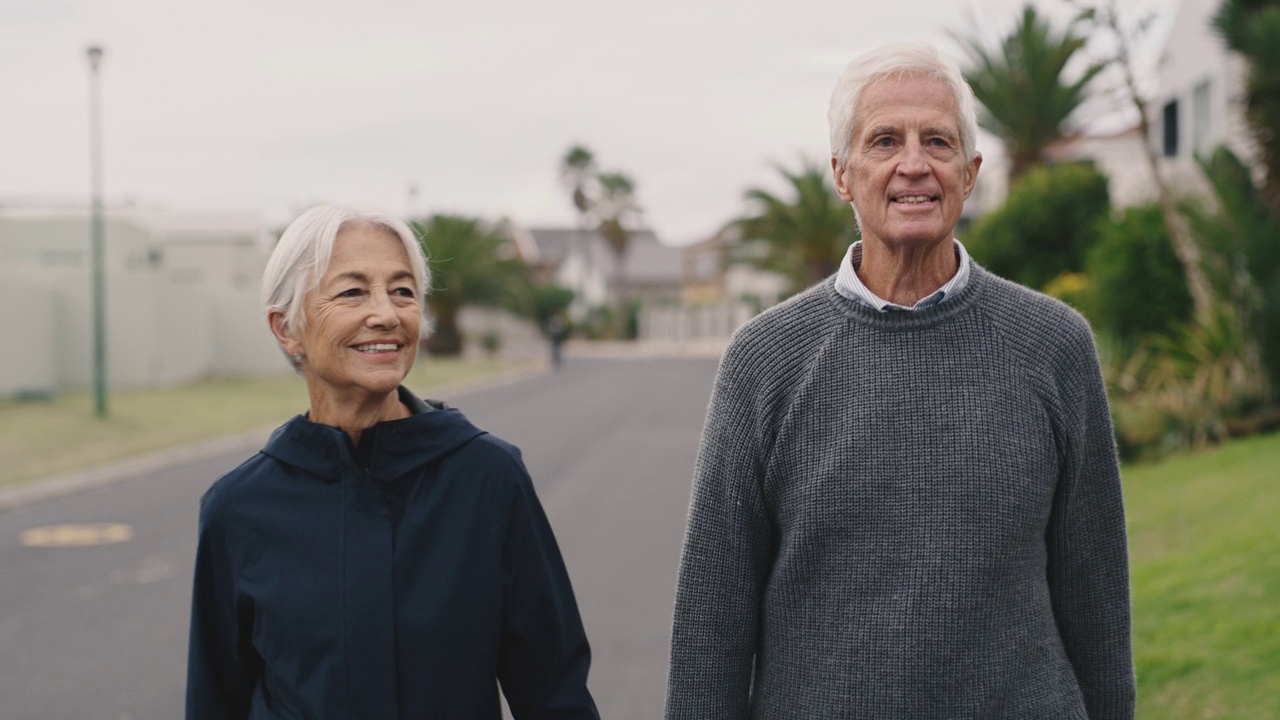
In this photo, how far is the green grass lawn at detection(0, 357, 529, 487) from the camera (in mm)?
17109

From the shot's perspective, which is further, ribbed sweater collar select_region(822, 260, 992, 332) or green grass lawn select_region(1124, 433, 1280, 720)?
green grass lawn select_region(1124, 433, 1280, 720)

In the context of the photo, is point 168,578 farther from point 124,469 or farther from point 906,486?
point 906,486

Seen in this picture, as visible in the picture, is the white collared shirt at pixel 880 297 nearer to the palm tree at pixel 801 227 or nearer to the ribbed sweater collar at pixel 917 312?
the ribbed sweater collar at pixel 917 312

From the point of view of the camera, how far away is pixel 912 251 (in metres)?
2.49

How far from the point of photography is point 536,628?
2.55 meters

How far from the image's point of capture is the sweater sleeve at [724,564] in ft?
8.18

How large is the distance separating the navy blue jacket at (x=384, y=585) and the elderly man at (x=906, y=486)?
0.30m

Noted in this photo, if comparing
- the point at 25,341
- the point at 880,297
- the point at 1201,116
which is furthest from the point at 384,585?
the point at 25,341

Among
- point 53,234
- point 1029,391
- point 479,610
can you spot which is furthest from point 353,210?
point 53,234

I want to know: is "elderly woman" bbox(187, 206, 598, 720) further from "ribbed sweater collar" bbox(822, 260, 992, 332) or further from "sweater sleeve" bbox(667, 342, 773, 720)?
"ribbed sweater collar" bbox(822, 260, 992, 332)

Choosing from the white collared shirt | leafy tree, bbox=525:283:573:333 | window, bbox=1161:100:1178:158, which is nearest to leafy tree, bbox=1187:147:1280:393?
the white collared shirt

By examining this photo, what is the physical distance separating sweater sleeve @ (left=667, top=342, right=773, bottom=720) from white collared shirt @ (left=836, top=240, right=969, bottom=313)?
23 centimetres

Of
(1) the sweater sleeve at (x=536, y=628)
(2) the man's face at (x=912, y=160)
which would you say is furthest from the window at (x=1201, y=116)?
(1) the sweater sleeve at (x=536, y=628)

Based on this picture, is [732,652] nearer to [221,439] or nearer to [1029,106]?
[221,439]
